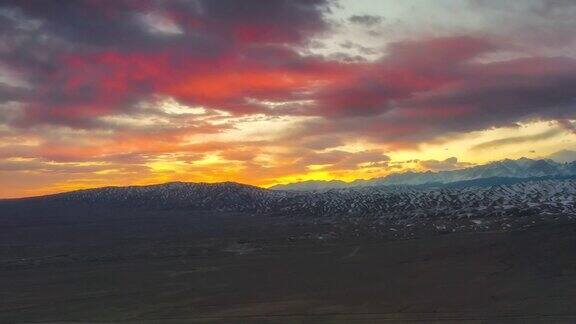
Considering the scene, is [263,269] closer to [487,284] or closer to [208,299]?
[208,299]

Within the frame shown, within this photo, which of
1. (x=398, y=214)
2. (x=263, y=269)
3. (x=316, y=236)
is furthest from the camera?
(x=398, y=214)

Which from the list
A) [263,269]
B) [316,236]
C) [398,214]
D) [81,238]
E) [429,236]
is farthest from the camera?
[398,214]

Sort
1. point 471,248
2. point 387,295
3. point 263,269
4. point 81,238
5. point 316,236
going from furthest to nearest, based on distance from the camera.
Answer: point 81,238 < point 316,236 < point 471,248 < point 263,269 < point 387,295

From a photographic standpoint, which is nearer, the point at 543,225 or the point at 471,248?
the point at 471,248

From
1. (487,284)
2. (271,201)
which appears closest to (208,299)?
(487,284)

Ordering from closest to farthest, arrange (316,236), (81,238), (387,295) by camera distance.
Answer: (387,295), (316,236), (81,238)

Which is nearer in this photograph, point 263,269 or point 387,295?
point 387,295

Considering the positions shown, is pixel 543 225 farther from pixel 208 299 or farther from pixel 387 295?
pixel 208 299

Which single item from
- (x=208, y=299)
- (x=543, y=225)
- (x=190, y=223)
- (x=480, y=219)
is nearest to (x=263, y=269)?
(x=208, y=299)
